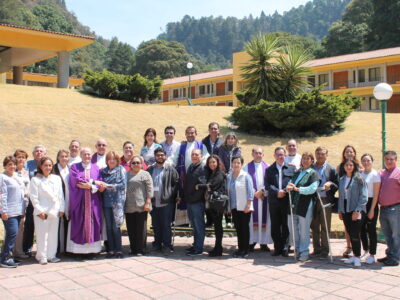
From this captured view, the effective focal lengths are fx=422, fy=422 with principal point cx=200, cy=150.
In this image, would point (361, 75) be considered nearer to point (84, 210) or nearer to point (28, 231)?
point (84, 210)

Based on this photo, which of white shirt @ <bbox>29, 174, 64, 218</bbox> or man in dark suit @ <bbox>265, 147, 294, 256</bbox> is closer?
white shirt @ <bbox>29, 174, 64, 218</bbox>

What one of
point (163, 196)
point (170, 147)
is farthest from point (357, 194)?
point (170, 147)

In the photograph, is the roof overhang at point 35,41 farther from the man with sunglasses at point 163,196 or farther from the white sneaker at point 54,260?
the white sneaker at point 54,260

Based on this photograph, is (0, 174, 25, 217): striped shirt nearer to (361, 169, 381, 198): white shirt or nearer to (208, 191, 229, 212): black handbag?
(208, 191, 229, 212): black handbag

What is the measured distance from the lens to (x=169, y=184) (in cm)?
635

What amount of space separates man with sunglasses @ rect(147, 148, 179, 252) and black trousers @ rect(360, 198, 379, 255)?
2764 millimetres

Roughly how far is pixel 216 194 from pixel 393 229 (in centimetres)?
246

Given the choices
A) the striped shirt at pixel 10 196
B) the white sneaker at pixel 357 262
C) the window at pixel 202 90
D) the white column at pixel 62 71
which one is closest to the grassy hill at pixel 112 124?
the white column at pixel 62 71

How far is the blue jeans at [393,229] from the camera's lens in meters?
5.70

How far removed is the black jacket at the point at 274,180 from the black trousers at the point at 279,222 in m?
0.06

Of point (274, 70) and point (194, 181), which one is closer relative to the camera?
point (194, 181)

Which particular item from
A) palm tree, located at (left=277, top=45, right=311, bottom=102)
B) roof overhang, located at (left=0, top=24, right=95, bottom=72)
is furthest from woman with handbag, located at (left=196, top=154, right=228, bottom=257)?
roof overhang, located at (left=0, top=24, right=95, bottom=72)

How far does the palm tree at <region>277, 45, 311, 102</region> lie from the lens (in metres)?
16.1

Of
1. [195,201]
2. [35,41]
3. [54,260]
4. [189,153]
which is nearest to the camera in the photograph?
[54,260]
